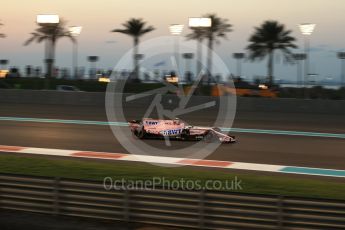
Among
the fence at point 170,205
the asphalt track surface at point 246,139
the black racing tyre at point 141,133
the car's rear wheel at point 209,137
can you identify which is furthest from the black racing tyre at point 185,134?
the fence at point 170,205

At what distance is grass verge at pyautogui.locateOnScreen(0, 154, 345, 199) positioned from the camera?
8891mm

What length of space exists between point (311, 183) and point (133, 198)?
4145 millimetres

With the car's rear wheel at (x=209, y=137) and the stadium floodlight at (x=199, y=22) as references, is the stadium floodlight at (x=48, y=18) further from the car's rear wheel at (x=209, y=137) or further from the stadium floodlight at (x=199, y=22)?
the car's rear wheel at (x=209, y=137)

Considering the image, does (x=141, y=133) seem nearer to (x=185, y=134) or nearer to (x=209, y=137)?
(x=185, y=134)

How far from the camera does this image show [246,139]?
1620cm

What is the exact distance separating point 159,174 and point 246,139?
660 cm

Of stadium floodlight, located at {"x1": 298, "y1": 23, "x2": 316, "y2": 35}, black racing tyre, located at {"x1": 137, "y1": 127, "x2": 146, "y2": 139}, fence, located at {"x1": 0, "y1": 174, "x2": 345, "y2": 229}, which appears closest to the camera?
fence, located at {"x1": 0, "y1": 174, "x2": 345, "y2": 229}

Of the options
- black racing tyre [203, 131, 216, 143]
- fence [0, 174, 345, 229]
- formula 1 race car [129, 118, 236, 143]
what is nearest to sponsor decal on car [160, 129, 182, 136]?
formula 1 race car [129, 118, 236, 143]

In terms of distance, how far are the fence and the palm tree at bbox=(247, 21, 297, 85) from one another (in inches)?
2120

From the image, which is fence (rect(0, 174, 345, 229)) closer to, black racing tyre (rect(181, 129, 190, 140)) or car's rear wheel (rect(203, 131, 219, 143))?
black racing tyre (rect(181, 129, 190, 140))

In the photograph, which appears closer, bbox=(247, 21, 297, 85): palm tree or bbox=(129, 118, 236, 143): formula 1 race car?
bbox=(129, 118, 236, 143): formula 1 race car

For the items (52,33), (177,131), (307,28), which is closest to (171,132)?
(177,131)

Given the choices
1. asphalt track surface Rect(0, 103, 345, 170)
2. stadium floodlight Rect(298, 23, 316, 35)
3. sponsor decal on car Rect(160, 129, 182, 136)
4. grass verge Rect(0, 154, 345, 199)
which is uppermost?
stadium floodlight Rect(298, 23, 316, 35)

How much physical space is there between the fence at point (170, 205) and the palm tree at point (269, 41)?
53.8 m
